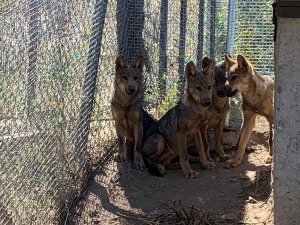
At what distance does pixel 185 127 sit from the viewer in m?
7.19

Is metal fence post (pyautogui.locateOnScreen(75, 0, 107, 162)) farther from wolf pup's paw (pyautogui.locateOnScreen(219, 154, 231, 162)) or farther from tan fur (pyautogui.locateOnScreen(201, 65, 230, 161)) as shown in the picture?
wolf pup's paw (pyautogui.locateOnScreen(219, 154, 231, 162))

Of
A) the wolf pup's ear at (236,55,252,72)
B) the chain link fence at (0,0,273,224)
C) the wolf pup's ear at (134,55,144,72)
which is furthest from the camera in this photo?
the wolf pup's ear at (134,55,144,72)

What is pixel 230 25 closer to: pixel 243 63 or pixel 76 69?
pixel 243 63

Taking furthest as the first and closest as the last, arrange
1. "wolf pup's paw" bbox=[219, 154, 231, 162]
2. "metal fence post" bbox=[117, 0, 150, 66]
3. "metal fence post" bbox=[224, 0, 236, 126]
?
"metal fence post" bbox=[224, 0, 236, 126]
"metal fence post" bbox=[117, 0, 150, 66]
"wolf pup's paw" bbox=[219, 154, 231, 162]

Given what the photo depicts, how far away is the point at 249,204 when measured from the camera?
20.1 feet

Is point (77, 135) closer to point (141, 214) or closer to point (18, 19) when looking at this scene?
point (141, 214)

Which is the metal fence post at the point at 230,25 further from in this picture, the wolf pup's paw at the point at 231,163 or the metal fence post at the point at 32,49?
the metal fence post at the point at 32,49

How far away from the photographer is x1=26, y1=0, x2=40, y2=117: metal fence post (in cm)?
478

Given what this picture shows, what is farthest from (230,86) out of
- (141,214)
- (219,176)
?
(141,214)

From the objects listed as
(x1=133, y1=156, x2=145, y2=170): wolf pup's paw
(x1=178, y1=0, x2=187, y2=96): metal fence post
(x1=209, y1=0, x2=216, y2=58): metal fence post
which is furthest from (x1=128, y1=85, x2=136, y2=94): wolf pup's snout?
(x1=209, y1=0, x2=216, y2=58): metal fence post

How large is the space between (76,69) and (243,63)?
2.08 meters

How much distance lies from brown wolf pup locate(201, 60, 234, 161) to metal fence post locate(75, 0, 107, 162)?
1.48 m

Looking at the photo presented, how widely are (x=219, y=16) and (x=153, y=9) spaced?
0.90 meters

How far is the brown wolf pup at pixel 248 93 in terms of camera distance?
7.18 meters
